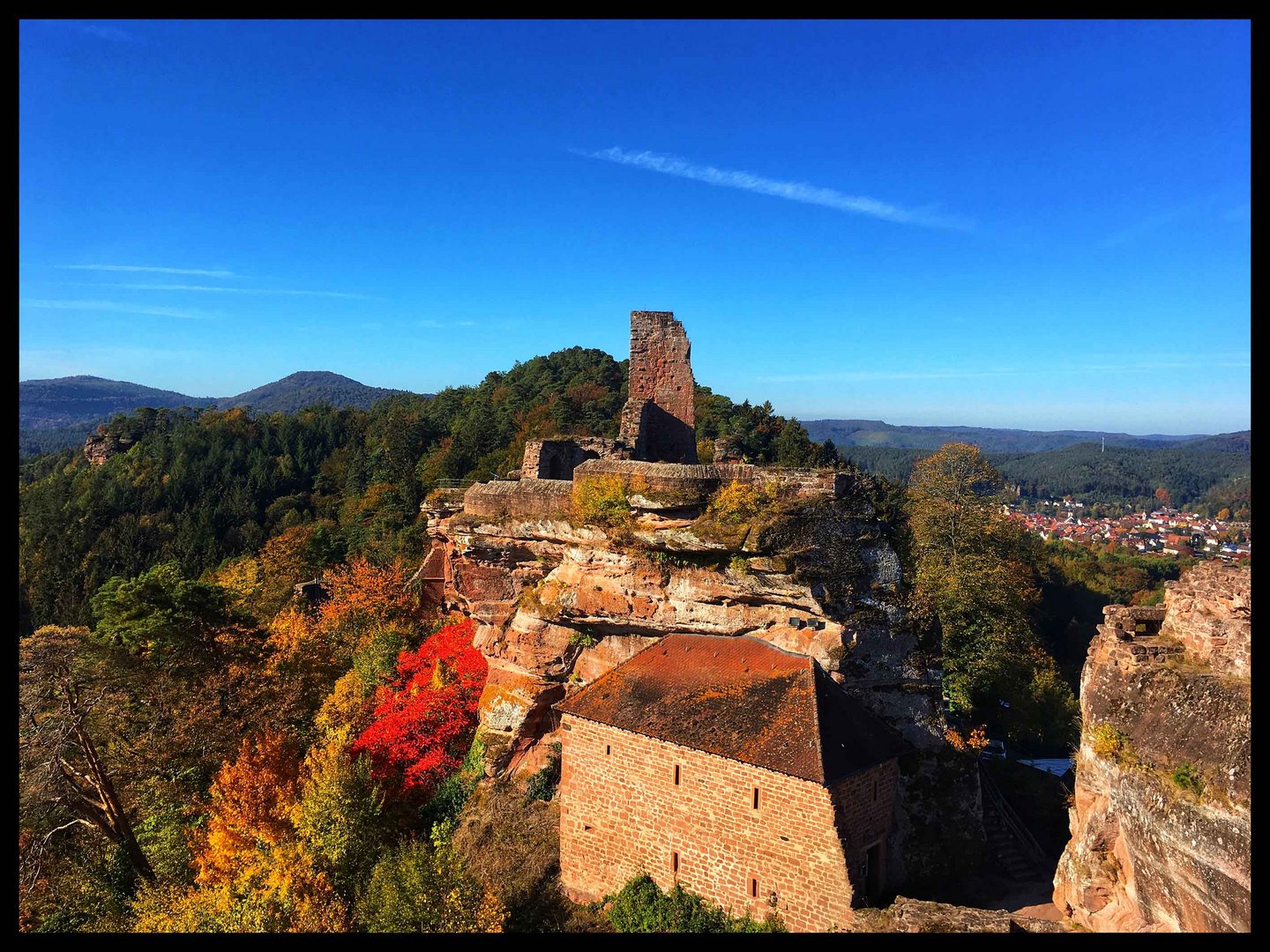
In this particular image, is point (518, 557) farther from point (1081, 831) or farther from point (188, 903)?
point (1081, 831)

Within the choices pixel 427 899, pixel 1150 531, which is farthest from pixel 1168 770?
pixel 1150 531

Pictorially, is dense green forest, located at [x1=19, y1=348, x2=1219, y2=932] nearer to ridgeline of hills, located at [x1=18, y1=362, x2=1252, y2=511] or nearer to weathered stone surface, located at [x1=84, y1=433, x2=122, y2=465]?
ridgeline of hills, located at [x1=18, y1=362, x2=1252, y2=511]

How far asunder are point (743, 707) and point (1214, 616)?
26.7 ft

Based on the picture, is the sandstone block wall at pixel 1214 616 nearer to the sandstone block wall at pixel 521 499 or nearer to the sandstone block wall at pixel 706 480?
the sandstone block wall at pixel 706 480

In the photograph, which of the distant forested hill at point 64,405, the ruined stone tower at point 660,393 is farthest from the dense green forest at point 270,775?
the distant forested hill at point 64,405

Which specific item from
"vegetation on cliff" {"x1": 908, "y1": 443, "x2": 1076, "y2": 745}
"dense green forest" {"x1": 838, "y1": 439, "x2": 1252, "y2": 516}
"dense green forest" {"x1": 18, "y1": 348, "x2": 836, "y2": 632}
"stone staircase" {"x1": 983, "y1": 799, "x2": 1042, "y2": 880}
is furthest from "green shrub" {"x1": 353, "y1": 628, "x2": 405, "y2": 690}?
"dense green forest" {"x1": 838, "y1": 439, "x2": 1252, "y2": 516}

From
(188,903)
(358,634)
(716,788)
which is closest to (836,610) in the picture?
(716,788)

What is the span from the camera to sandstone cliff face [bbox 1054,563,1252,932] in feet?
31.7

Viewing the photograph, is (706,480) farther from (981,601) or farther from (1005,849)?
(981,601)

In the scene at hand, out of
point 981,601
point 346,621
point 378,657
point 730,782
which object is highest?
point 981,601

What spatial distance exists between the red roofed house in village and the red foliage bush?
5.96m

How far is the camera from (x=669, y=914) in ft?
47.3
